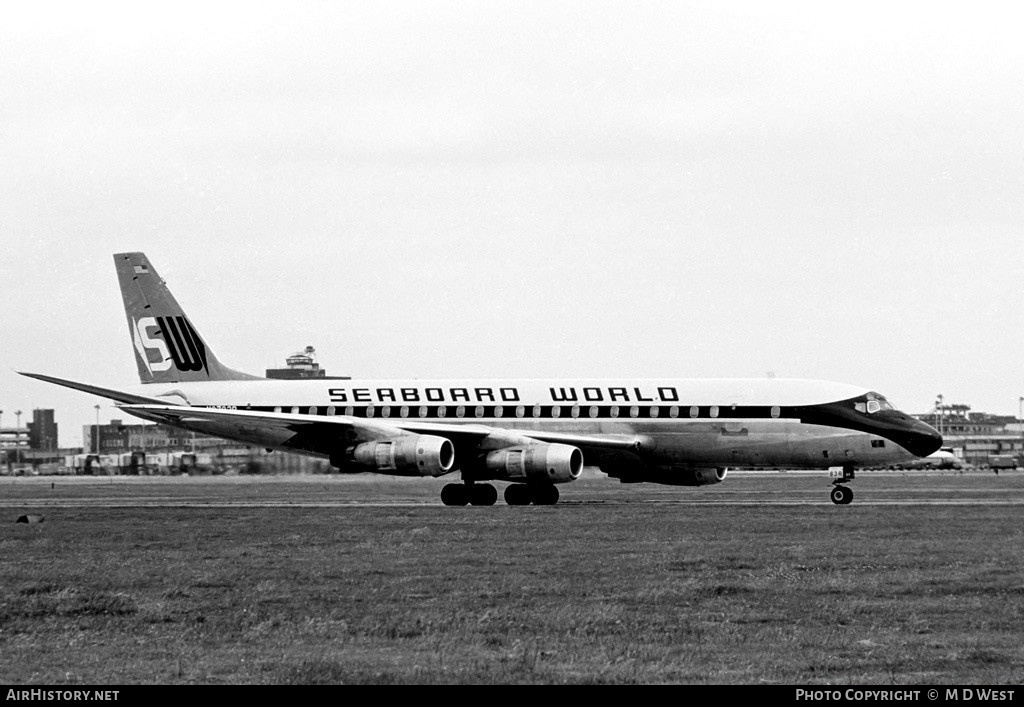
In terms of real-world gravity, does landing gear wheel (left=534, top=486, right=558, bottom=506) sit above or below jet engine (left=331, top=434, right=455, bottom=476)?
below

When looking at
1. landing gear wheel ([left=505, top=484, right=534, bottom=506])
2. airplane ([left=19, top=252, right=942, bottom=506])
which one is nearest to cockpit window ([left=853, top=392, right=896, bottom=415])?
airplane ([left=19, top=252, right=942, bottom=506])

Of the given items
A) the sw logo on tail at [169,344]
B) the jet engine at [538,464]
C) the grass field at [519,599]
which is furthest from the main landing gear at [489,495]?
the sw logo on tail at [169,344]

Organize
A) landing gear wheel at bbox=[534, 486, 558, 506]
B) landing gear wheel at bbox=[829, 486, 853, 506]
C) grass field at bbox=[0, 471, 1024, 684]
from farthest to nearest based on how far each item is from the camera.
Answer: landing gear wheel at bbox=[534, 486, 558, 506]
landing gear wheel at bbox=[829, 486, 853, 506]
grass field at bbox=[0, 471, 1024, 684]

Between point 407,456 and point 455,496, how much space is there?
2.25 meters

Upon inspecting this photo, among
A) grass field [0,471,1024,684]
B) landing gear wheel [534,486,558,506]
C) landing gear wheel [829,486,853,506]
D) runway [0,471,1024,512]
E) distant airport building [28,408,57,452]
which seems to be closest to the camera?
grass field [0,471,1024,684]

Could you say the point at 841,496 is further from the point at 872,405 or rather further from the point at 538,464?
the point at 538,464

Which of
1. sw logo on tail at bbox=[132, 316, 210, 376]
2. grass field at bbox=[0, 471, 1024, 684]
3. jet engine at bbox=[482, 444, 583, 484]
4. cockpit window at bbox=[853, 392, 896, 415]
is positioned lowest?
grass field at bbox=[0, 471, 1024, 684]

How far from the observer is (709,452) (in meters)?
45.5

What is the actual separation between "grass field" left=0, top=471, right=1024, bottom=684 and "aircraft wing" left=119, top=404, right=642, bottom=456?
840 cm

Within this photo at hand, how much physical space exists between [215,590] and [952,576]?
10638 millimetres

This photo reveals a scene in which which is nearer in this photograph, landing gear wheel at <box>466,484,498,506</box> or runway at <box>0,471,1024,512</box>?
runway at <box>0,471,1024,512</box>

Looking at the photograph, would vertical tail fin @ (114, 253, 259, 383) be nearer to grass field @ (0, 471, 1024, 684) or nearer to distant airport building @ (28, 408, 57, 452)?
grass field @ (0, 471, 1024, 684)

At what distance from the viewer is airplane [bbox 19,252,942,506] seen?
44.2 m
